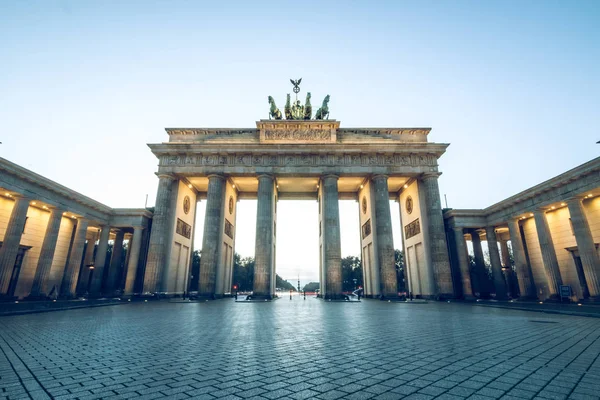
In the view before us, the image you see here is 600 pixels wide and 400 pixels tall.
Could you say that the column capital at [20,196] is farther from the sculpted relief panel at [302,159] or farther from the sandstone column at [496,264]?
the sandstone column at [496,264]

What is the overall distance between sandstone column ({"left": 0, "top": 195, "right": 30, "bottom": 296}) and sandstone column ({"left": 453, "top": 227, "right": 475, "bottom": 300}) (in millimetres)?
39285

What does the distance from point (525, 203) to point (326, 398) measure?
31492 millimetres

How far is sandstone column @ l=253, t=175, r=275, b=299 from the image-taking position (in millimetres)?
26844

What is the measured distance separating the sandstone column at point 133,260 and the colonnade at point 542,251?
32.9 m

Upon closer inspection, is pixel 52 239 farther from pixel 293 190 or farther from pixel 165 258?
pixel 293 190

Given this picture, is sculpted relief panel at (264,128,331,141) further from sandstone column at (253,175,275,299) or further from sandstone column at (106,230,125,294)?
sandstone column at (106,230,125,294)

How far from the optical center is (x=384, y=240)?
92.7 ft

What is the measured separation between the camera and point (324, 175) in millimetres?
30188

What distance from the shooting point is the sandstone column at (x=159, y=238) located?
27.1 m

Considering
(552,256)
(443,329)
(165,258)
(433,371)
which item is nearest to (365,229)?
(552,256)

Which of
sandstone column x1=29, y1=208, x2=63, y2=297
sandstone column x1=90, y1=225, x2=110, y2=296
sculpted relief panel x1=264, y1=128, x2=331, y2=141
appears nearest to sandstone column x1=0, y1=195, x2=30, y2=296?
sandstone column x1=29, y1=208, x2=63, y2=297

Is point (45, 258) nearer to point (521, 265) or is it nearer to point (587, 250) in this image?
point (587, 250)

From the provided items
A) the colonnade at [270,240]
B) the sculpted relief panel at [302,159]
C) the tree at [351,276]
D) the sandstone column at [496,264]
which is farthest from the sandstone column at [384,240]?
the tree at [351,276]

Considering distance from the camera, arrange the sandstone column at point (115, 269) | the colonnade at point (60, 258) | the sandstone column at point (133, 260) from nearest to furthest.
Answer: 1. the colonnade at point (60, 258)
2. the sandstone column at point (133, 260)
3. the sandstone column at point (115, 269)
